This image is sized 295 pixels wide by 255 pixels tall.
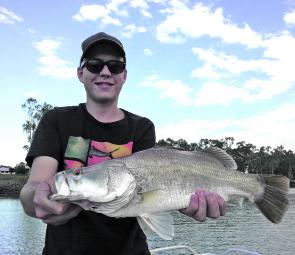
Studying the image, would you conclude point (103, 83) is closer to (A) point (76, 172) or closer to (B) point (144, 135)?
(B) point (144, 135)

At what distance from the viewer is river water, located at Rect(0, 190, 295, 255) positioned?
2723 cm

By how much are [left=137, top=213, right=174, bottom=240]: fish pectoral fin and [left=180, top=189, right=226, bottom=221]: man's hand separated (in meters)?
0.20

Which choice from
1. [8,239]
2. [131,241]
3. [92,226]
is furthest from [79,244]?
[8,239]

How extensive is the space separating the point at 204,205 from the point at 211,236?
29403 mm

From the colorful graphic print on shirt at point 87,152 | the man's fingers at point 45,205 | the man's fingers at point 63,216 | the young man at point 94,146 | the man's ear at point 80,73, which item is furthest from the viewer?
the man's ear at point 80,73

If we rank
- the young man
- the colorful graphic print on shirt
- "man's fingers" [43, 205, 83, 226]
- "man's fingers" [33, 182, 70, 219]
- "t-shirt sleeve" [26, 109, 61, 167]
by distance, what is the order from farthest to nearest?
the colorful graphic print on shirt
"t-shirt sleeve" [26, 109, 61, 167]
the young man
"man's fingers" [43, 205, 83, 226]
"man's fingers" [33, 182, 70, 219]

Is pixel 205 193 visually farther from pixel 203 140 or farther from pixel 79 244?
pixel 203 140

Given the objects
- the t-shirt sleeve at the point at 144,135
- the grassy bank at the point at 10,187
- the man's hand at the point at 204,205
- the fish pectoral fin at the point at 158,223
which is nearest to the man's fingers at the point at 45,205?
the fish pectoral fin at the point at 158,223

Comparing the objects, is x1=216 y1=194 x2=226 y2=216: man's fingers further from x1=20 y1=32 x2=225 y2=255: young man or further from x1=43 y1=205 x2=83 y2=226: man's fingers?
x1=43 y1=205 x2=83 y2=226: man's fingers

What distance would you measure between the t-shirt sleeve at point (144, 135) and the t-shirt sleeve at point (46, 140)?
80 centimetres

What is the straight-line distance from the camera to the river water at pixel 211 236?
27.2m

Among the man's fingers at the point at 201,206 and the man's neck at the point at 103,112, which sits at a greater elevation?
the man's neck at the point at 103,112

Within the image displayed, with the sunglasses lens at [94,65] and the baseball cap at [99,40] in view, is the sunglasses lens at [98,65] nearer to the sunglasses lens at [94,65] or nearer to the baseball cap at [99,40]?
the sunglasses lens at [94,65]

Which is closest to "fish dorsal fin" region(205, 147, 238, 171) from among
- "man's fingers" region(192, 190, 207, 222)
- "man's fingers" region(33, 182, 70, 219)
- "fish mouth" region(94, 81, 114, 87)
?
"man's fingers" region(192, 190, 207, 222)
